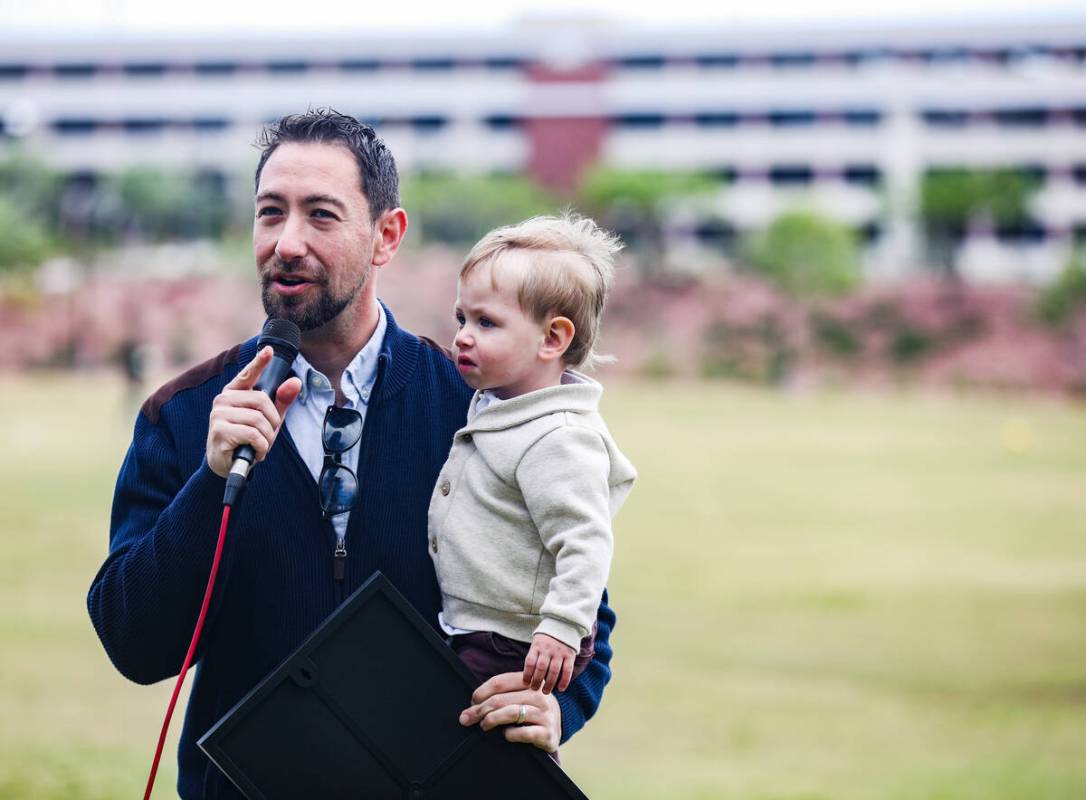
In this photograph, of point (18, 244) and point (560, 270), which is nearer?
point (560, 270)

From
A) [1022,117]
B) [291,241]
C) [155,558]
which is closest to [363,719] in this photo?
[155,558]

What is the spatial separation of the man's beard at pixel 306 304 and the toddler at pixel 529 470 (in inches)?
8.6

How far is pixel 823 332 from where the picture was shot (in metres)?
45.8

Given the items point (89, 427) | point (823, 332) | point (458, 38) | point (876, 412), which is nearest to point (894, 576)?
point (89, 427)

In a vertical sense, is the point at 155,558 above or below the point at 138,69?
below

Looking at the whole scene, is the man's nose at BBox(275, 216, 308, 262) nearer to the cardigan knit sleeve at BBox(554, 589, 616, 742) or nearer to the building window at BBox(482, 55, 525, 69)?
the cardigan knit sleeve at BBox(554, 589, 616, 742)

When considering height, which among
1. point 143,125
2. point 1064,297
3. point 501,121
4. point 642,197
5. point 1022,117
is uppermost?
point 1022,117

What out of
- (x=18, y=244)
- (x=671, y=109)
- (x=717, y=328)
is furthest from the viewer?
(x=671, y=109)

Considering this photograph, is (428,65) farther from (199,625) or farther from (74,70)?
(199,625)

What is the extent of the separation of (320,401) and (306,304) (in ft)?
0.66

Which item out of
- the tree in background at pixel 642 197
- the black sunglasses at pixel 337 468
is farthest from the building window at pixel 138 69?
the black sunglasses at pixel 337 468

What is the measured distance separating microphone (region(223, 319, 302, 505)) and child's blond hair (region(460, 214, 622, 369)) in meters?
0.32

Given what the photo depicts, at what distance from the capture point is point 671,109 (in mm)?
59281

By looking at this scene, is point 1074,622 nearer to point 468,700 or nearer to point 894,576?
point 894,576
